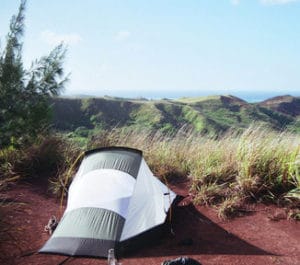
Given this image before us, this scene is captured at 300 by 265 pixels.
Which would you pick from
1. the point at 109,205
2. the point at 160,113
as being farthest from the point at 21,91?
the point at 160,113

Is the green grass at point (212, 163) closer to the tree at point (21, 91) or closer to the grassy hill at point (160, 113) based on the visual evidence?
the tree at point (21, 91)

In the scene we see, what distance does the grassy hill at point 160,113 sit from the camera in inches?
2341

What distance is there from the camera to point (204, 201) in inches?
279

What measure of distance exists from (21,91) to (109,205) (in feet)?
15.9

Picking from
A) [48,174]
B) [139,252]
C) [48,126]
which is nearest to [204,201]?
[139,252]

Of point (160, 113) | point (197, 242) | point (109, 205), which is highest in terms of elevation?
point (109, 205)

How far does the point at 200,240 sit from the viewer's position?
5.83 metres

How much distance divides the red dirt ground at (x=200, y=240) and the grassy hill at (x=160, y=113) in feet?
141

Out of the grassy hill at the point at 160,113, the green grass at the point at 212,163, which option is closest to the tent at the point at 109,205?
the green grass at the point at 212,163

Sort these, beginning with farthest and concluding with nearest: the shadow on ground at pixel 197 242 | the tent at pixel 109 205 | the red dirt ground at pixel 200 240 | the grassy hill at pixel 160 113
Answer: the grassy hill at pixel 160 113
the tent at pixel 109 205
the shadow on ground at pixel 197 242
the red dirt ground at pixel 200 240

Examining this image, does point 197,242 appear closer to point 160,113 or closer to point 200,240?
point 200,240

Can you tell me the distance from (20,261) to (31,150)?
472 cm

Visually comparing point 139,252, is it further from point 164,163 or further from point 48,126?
point 48,126

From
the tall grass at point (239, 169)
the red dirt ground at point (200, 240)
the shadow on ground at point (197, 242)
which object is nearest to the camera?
the red dirt ground at point (200, 240)
